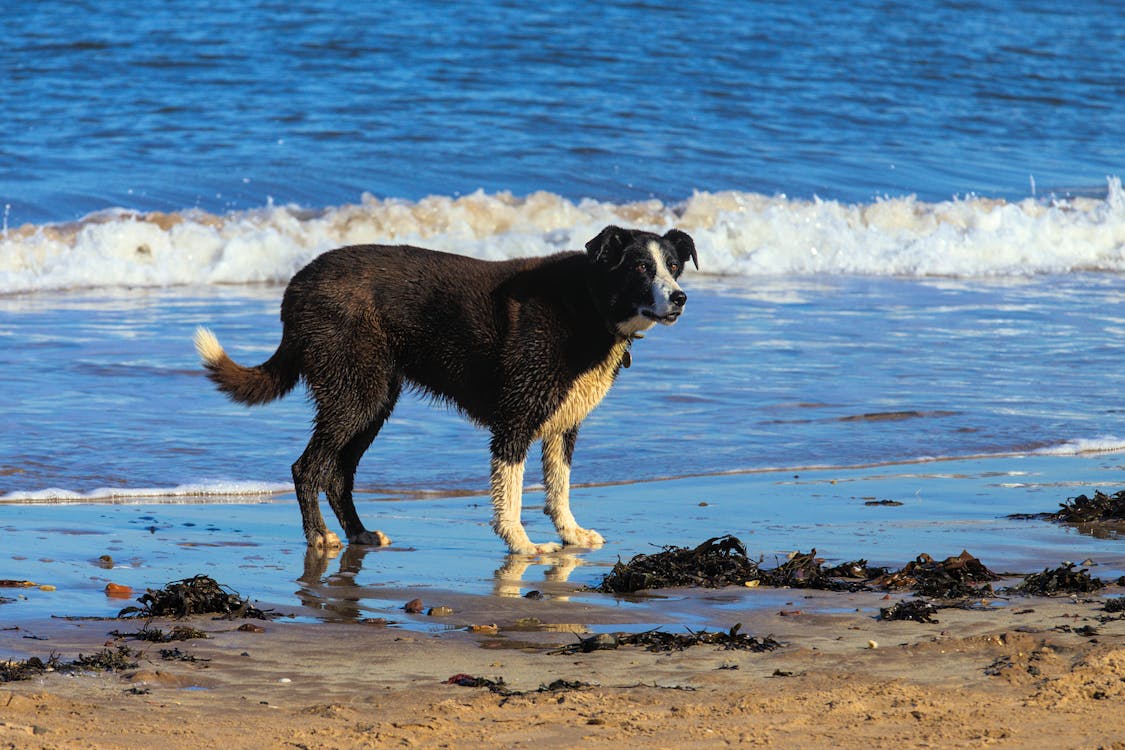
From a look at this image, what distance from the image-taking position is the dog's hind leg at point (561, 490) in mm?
6660

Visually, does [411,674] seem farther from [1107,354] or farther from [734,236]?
[734,236]

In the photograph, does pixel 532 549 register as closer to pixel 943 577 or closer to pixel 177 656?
pixel 943 577

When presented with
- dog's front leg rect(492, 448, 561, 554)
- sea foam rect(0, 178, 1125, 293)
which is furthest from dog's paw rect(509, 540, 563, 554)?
sea foam rect(0, 178, 1125, 293)

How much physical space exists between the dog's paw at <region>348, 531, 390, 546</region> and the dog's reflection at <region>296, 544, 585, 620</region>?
26mm

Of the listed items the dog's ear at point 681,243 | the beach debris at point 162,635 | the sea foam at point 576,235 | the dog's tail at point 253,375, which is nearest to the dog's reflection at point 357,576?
the beach debris at point 162,635

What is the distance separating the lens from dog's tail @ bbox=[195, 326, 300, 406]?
707cm

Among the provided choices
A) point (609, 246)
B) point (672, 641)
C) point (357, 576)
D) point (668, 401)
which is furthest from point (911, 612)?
point (668, 401)

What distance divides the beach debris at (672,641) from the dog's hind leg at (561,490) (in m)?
1.78

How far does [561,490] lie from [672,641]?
214 centimetres

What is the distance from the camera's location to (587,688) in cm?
426

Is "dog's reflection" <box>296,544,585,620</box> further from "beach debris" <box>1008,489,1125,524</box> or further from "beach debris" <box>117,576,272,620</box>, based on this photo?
"beach debris" <box>1008,489,1125,524</box>

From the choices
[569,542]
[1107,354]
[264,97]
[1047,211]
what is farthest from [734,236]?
[569,542]

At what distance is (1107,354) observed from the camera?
37.6 ft

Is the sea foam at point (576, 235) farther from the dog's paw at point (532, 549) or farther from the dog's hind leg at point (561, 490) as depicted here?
the dog's paw at point (532, 549)
